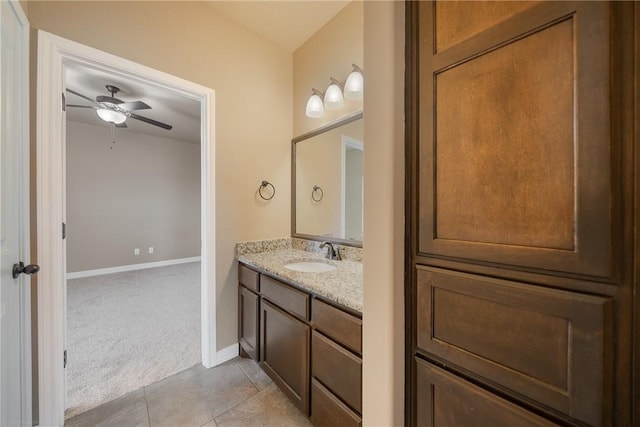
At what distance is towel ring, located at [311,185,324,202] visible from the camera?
2.26 meters

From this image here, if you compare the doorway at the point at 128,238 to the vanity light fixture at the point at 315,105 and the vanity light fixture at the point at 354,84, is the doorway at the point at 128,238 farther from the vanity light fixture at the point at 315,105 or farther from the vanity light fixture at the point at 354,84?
the vanity light fixture at the point at 354,84

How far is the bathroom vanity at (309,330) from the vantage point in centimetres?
113

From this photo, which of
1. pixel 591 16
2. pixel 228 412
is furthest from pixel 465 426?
pixel 228 412

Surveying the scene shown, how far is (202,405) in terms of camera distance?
5.21 feet

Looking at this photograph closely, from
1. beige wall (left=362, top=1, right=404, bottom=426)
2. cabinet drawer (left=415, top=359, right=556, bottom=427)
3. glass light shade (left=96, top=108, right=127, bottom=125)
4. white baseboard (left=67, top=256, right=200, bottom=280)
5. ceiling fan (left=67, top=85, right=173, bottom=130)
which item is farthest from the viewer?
white baseboard (left=67, top=256, right=200, bottom=280)

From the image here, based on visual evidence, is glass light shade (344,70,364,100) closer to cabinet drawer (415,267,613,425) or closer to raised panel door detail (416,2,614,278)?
raised panel door detail (416,2,614,278)

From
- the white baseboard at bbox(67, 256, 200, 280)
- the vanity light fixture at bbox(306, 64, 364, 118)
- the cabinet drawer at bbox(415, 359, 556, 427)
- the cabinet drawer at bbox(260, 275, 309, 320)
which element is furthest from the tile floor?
the white baseboard at bbox(67, 256, 200, 280)

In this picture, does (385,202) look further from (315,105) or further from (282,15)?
(282,15)

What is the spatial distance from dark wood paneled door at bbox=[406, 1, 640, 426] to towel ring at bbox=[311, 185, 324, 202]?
1.45 meters

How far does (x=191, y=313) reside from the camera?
9.75 ft

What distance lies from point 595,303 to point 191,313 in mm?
3370

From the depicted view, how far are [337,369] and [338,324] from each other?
0.73 ft

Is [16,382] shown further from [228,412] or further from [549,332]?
[549,332]

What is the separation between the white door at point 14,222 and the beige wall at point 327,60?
1739 mm
